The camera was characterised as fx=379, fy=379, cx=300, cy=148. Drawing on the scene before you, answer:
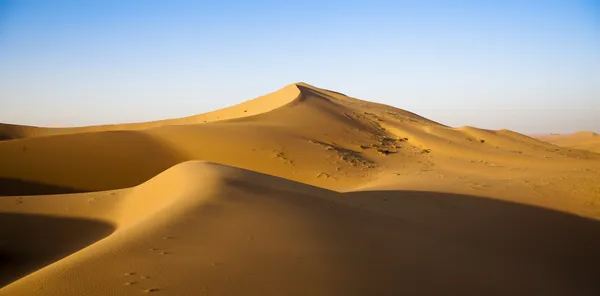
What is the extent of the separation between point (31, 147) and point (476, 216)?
13.2 m

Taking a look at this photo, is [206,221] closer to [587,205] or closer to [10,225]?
[10,225]

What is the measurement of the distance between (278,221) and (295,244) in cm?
75

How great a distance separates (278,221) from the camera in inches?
189

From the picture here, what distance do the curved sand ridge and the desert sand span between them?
0.9 inches

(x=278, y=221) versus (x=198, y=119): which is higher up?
(x=198, y=119)

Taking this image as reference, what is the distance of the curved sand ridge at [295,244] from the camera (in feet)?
10.5

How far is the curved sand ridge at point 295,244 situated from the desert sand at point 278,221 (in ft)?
0.07

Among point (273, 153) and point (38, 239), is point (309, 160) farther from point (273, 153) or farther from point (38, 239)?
point (38, 239)

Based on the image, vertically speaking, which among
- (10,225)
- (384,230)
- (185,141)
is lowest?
(10,225)

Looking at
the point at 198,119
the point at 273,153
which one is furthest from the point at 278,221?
the point at 198,119

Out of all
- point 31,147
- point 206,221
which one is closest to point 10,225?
point 206,221

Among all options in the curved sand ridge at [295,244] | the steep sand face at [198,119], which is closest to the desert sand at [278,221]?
the curved sand ridge at [295,244]

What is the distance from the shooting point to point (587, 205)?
27.1 feet

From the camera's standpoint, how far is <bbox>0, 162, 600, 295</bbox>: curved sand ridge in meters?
3.19
